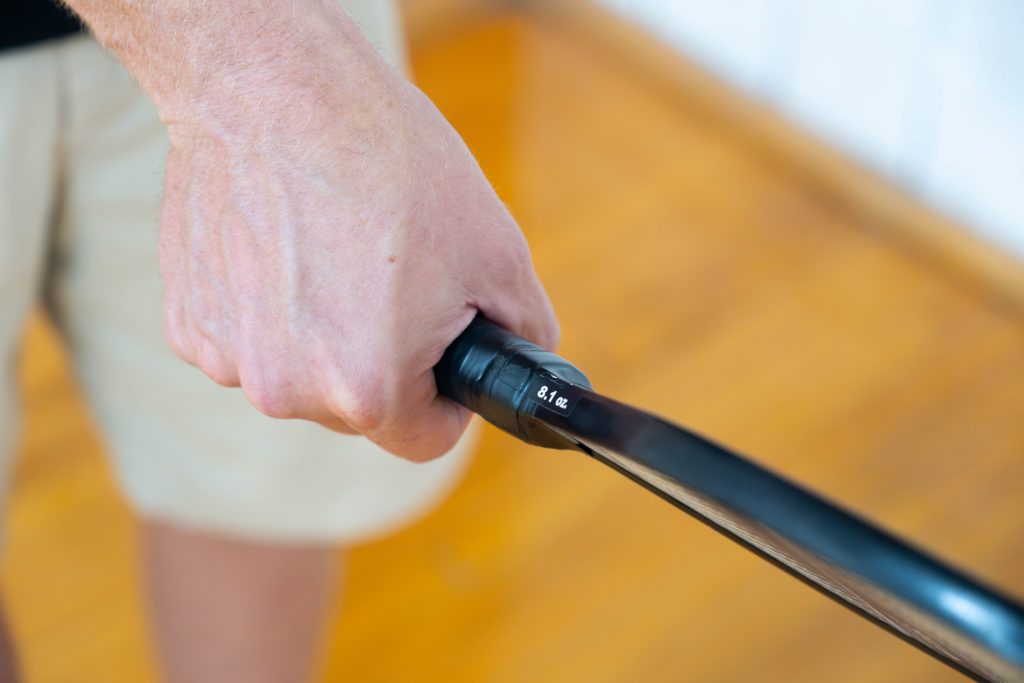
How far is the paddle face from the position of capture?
0.31m

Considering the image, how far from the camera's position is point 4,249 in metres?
0.70

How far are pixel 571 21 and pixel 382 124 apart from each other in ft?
5.15

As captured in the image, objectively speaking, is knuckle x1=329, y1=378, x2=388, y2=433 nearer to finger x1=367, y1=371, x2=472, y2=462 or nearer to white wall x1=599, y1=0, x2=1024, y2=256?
finger x1=367, y1=371, x2=472, y2=462

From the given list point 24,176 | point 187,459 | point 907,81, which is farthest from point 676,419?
point 24,176

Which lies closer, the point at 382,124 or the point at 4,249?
the point at 382,124

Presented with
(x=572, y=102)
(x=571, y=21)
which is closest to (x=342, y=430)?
(x=572, y=102)

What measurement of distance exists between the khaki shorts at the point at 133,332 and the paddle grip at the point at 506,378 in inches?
11.6

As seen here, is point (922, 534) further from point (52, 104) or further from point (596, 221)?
point (52, 104)

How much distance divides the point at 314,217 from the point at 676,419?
0.98 metres

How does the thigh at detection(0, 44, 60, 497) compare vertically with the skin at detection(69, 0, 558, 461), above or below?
below

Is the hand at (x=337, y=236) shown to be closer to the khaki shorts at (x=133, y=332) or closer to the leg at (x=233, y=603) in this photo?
the khaki shorts at (x=133, y=332)

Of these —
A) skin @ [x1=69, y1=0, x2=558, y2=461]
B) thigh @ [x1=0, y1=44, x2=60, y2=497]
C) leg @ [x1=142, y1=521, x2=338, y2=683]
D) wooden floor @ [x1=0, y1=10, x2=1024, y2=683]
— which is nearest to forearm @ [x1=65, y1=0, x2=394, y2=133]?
skin @ [x1=69, y1=0, x2=558, y2=461]

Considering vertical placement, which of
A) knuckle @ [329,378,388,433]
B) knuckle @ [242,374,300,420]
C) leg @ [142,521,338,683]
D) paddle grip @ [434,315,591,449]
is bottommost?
leg @ [142,521,338,683]

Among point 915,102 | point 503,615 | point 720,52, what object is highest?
point 915,102
